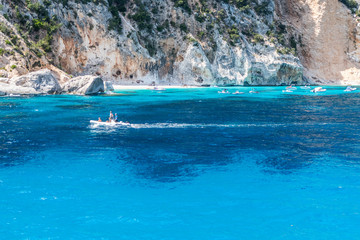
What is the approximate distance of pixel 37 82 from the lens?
6109cm

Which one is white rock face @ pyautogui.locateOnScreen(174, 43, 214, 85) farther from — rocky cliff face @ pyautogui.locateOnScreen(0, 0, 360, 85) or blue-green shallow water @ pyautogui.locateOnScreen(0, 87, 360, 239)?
blue-green shallow water @ pyautogui.locateOnScreen(0, 87, 360, 239)

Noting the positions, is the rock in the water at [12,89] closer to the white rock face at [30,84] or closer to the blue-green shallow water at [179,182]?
the white rock face at [30,84]

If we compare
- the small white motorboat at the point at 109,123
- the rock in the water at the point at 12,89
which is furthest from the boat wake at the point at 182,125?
the rock in the water at the point at 12,89

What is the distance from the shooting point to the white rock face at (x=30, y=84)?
2331 inches

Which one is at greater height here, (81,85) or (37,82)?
(37,82)

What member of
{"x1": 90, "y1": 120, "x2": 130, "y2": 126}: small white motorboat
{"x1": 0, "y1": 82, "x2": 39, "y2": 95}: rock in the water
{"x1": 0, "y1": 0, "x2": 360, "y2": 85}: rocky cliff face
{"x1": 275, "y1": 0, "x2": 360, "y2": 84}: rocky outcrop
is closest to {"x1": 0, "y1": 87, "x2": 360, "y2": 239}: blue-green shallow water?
{"x1": 90, "y1": 120, "x2": 130, "y2": 126}: small white motorboat

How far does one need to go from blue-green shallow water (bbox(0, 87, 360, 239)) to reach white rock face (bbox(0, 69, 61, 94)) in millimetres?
28767

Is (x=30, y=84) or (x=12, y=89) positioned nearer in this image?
(x=12, y=89)

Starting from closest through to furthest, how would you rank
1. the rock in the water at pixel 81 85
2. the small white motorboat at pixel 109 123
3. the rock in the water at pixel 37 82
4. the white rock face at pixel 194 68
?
1. the small white motorboat at pixel 109 123
2. the rock in the water at pixel 37 82
3. the rock in the water at pixel 81 85
4. the white rock face at pixel 194 68

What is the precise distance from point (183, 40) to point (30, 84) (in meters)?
48.3

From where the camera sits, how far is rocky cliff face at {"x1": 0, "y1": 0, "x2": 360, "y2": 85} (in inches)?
2879

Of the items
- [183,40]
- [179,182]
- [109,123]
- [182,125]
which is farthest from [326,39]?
[179,182]

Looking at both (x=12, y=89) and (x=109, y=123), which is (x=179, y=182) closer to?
(x=109, y=123)

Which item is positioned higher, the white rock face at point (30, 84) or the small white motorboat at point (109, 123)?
the white rock face at point (30, 84)
